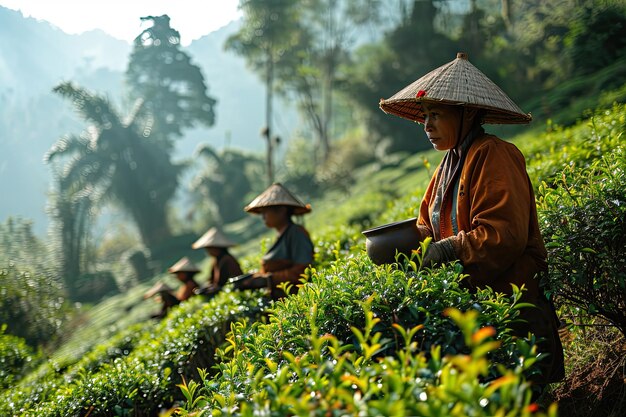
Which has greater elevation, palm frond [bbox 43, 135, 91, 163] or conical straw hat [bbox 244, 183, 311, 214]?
palm frond [bbox 43, 135, 91, 163]

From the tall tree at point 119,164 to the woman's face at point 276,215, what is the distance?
74.7 feet

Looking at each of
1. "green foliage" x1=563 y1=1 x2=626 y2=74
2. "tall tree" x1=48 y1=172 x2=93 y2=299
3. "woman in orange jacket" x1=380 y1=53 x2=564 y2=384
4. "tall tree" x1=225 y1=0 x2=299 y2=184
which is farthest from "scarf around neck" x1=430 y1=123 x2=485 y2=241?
"tall tree" x1=225 y1=0 x2=299 y2=184

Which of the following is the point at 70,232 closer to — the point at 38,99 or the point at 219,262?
the point at 219,262

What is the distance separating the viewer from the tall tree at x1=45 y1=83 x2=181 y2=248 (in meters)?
26.5

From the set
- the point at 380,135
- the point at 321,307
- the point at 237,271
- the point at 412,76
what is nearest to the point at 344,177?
the point at 380,135

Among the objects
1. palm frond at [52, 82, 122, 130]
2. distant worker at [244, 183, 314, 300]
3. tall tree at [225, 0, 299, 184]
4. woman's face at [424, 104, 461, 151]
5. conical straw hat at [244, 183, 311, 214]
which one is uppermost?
tall tree at [225, 0, 299, 184]

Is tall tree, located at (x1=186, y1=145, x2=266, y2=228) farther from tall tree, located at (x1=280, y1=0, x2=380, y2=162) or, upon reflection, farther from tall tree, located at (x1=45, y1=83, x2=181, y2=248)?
tall tree, located at (x1=280, y1=0, x2=380, y2=162)

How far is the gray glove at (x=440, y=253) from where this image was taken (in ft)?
8.28

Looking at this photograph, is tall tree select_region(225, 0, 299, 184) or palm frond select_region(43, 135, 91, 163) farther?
tall tree select_region(225, 0, 299, 184)

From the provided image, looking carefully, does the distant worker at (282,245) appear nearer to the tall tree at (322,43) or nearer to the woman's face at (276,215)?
the woman's face at (276,215)

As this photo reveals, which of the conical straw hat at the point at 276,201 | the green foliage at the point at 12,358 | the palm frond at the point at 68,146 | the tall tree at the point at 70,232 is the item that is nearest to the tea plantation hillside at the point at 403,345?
the conical straw hat at the point at 276,201

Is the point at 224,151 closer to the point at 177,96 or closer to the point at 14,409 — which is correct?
the point at 177,96

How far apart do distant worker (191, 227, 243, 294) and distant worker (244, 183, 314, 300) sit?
61.0 inches

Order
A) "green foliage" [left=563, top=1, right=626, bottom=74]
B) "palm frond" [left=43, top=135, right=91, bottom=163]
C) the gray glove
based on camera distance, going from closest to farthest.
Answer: the gray glove
"green foliage" [left=563, top=1, right=626, bottom=74]
"palm frond" [left=43, top=135, right=91, bottom=163]
